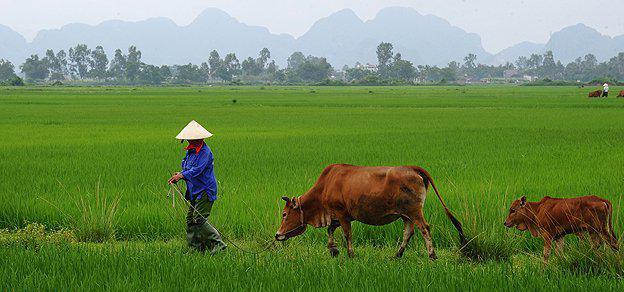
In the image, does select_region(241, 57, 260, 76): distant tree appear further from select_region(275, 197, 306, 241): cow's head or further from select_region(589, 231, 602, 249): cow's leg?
select_region(589, 231, 602, 249): cow's leg

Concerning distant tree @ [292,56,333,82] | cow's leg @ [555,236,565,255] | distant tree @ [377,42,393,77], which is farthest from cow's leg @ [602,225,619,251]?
distant tree @ [377,42,393,77]

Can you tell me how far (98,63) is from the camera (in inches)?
5861

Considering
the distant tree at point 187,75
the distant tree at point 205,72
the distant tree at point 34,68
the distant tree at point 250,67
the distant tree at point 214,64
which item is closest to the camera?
the distant tree at point 187,75

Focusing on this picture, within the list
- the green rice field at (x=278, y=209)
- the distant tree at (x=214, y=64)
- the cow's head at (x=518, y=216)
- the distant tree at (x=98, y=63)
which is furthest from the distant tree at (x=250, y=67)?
the cow's head at (x=518, y=216)

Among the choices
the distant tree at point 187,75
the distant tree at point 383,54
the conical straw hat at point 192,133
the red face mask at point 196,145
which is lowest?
the distant tree at point 187,75

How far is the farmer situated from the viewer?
5.27 m

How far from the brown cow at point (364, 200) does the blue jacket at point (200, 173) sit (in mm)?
741

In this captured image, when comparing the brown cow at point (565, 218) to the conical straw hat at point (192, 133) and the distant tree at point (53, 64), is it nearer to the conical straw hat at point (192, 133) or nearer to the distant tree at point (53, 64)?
the conical straw hat at point (192, 133)

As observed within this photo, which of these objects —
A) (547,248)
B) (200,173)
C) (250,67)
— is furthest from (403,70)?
(547,248)

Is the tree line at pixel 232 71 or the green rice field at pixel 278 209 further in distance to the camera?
the tree line at pixel 232 71

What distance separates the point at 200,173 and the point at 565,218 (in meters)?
2.72

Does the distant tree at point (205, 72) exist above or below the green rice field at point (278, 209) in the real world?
below

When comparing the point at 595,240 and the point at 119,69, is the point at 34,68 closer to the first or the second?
the point at 119,69

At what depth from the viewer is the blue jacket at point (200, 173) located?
17.3 ft
